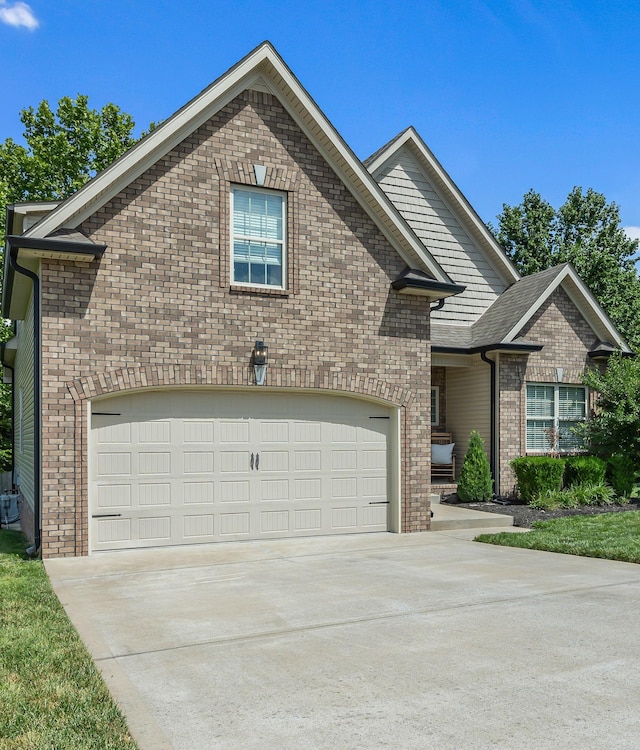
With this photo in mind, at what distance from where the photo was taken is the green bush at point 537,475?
1517 cm

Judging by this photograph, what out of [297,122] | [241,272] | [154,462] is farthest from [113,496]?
[297,122]

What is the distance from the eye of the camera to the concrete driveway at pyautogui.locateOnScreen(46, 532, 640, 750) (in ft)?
13.7

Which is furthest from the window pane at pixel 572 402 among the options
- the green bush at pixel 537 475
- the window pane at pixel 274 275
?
the window pane at pixel 274 275

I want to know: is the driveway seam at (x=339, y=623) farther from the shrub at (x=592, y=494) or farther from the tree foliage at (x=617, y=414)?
the tree foliage at (x=617, y=414)

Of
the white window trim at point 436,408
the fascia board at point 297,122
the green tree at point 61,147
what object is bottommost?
the white window trim at point 436,408

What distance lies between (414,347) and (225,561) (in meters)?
5.12

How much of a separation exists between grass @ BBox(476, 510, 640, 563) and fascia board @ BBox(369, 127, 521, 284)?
23.9ft

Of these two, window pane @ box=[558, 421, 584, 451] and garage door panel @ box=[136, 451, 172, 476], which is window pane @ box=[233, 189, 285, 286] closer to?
garage door panel @ box=[136, 451, 172, 476]

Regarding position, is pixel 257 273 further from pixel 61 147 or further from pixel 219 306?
pixel 61 147

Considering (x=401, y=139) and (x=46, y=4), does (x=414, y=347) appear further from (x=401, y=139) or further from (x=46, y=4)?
(x=46, y=4)

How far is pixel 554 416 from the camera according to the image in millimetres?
16875

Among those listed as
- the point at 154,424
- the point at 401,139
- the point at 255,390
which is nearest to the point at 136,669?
the point at 154,424

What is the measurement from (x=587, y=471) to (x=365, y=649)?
37.6 ft

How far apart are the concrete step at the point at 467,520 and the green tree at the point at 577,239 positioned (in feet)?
68.1
